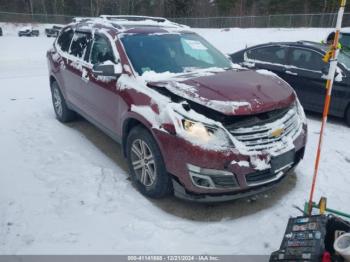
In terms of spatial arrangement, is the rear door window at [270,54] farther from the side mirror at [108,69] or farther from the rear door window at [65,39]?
the side mirror at [108,69]

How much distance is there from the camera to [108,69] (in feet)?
13.3

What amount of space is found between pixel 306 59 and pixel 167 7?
→ 145ft

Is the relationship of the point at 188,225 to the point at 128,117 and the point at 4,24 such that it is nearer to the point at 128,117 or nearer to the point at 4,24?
the point at 128,117

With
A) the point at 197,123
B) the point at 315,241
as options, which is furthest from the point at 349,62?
the point at 315,241

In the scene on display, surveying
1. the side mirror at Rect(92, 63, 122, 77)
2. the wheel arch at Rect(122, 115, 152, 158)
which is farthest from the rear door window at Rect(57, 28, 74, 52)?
the wheel arch at Rect(122, 115, 152, 158)

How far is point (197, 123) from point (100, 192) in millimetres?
1531

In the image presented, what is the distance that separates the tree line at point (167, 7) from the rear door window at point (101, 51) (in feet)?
125

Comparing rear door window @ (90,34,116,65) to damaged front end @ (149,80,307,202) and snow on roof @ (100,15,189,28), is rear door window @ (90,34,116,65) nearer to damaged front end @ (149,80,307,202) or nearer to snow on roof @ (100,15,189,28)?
snow on roof @ (100,15,189,28)

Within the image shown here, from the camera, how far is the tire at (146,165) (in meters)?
3.51

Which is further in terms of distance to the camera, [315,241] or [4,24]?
[4,24]

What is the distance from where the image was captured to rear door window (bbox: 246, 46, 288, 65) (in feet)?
23.3

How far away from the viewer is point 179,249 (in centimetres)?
311

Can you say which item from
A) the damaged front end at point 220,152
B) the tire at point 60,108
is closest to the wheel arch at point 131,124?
the damaged front end at point 220,152

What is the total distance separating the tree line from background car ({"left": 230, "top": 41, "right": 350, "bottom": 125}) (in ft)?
114
